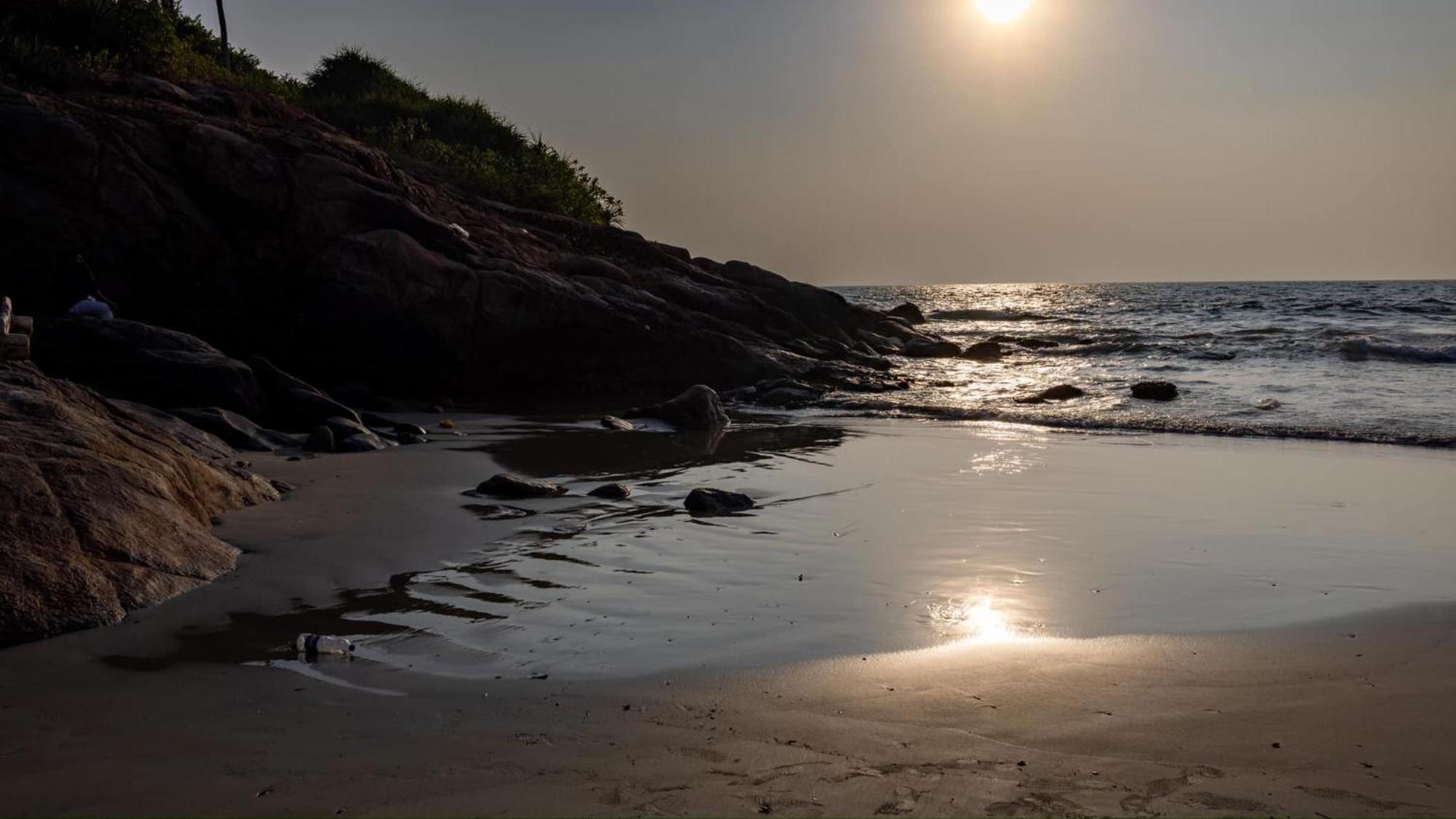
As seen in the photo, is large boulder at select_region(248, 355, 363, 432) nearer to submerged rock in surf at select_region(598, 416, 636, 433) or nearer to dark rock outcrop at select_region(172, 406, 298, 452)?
dark rock outcrop at select_region(172, 406, 298, 452)

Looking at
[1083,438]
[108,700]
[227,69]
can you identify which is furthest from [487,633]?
[227,69]

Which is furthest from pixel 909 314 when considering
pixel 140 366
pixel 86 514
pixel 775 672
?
pixel 775 672

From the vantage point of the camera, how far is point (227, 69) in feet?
78.9

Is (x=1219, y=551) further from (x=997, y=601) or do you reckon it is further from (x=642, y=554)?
(x=642, y=554)

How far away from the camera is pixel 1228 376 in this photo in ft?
66.9

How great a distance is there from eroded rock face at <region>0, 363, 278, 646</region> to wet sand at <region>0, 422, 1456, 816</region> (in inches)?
7.5

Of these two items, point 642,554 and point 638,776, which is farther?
point 642,554

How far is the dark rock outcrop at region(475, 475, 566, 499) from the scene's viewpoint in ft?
26.6

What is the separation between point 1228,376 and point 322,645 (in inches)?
783

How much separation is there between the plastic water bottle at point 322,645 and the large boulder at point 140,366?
7389 millimetres

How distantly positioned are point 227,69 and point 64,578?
909 inches

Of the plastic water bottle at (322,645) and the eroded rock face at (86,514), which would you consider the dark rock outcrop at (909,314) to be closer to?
the eroded rock face at (86,514)

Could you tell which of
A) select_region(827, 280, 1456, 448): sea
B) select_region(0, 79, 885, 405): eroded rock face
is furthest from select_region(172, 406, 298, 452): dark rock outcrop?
select_region(827, 280, 1456, 448): sea

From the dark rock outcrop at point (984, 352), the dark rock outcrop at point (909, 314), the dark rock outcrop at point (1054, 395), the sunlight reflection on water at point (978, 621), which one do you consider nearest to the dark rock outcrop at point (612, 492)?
the sunlight reflection on water at point (978, 621)
